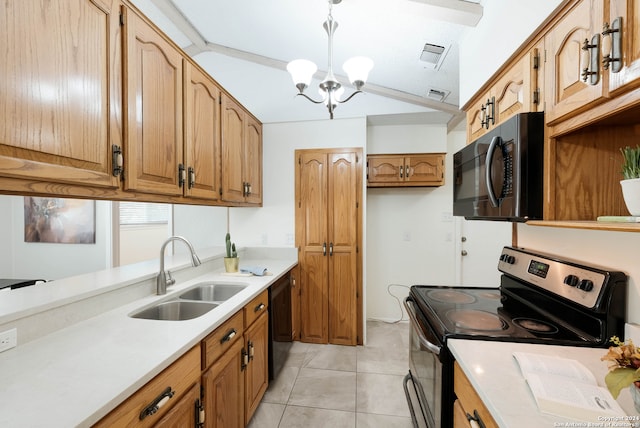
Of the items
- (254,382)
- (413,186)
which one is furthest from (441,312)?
(413,186)

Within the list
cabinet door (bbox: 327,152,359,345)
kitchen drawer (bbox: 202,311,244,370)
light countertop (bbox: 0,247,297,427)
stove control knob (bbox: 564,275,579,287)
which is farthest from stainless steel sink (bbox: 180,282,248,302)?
stove control knob (bbox: 564,275,579,287)

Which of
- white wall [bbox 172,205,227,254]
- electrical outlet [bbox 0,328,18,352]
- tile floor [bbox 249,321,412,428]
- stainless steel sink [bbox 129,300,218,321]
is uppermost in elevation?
white wall [bbox 172,205,227,254]

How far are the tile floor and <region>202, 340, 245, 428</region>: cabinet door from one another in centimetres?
39

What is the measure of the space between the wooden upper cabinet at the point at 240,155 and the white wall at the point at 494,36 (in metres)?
1.73

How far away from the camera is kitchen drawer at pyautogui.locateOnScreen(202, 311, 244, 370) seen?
3.88 ft

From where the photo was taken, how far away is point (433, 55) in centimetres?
195

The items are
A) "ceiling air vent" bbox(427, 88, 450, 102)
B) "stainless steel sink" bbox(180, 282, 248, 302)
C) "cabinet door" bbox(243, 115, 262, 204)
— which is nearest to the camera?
"stainless steel sink" bbox(180, 282, 248, 302)

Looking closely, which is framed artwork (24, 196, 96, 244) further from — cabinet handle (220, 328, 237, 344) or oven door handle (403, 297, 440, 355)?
oven door handle (403, 297, 440, 355)

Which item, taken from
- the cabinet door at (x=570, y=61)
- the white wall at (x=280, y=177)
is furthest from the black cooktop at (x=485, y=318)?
the white wall at (x=280, y=177)

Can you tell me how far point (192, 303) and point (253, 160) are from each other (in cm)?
152

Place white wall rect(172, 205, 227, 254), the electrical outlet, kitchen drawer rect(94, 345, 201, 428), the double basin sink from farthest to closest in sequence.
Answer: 1. white wall rect(172, 205, 227, 254)
2. the double basin sink
3. the electrical outlet
4. kitchen drawer rect(94, 345, 201, 428)

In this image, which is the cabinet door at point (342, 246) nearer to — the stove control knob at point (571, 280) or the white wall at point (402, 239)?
the white wall at point (402, 239)

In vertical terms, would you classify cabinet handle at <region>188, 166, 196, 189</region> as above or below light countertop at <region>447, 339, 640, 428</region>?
above

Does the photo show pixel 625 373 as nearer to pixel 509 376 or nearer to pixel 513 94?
pixel 509 376
